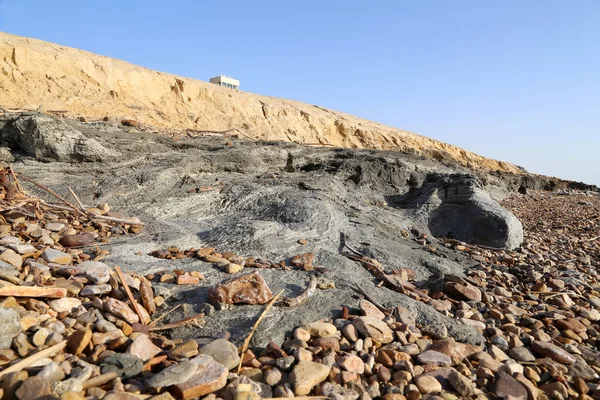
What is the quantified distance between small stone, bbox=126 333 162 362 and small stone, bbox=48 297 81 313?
0.40 metres

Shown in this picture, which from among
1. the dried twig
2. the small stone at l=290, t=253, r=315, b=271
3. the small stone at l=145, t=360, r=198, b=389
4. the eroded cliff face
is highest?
the eroded cliff face

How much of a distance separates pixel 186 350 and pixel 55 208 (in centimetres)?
223

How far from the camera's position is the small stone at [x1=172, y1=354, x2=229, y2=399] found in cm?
142

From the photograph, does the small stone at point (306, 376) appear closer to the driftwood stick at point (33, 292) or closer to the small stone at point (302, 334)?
the small stone at point (302, 334)

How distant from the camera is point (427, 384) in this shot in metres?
1.74

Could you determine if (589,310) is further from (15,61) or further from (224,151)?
(15,61)

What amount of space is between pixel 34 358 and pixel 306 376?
1.08 m

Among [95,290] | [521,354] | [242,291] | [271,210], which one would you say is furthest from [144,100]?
[521,354]

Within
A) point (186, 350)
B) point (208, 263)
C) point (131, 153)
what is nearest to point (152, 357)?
point (186, 350)

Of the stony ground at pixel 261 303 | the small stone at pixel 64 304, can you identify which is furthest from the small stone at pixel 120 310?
→ the small stone at pixel 64 304

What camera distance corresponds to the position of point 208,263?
8.97ft

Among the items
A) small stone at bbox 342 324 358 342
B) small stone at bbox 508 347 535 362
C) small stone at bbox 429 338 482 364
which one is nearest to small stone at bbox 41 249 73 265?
small stone at bbox 342 324 358 342

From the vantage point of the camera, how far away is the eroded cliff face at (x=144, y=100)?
10.0 metres

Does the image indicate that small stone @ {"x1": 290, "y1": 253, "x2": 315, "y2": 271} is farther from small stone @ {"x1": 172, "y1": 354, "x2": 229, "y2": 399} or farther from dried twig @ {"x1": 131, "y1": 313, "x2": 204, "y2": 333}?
small stone @ {"x1": 172, "y1": 354, "x2": 229, "y2": 399}
